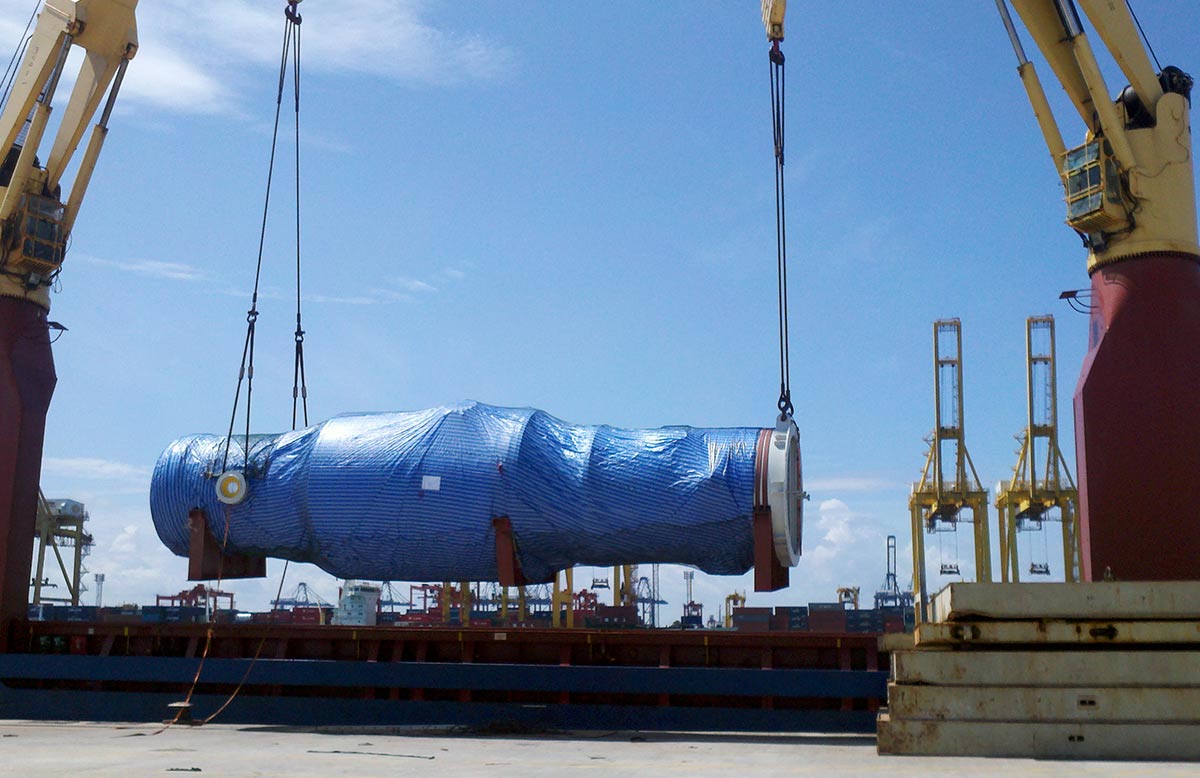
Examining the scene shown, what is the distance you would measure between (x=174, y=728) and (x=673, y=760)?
770 cm

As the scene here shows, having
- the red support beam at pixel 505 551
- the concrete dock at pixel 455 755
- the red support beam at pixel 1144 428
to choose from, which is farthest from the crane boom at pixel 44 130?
the red support beam at pixel 1144 428

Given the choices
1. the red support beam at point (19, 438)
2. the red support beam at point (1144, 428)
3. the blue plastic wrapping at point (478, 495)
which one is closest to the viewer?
the red support beam at point (1144, 428)

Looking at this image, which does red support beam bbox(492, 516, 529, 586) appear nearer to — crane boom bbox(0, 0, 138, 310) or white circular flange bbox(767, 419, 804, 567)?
white circular flange bbox(767, 419, 804, 567)

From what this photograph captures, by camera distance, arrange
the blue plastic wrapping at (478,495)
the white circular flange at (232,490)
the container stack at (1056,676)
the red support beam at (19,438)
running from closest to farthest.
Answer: the container stack at (1056,676) < the blue plastic wrapping at (478,495) < the white circular flange at (232,490) < the red support beam at (19,438)

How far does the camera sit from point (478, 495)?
16.4m

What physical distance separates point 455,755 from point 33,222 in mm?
12047

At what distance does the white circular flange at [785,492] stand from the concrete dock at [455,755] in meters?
2.60

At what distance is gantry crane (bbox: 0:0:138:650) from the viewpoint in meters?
17.8

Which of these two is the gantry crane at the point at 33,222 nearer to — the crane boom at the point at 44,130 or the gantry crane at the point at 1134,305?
the crane boom at the point at 44,130

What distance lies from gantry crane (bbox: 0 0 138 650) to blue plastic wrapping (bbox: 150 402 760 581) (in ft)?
8.12

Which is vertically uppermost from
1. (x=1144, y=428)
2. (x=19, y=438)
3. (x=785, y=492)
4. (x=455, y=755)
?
(x=19, y=438)

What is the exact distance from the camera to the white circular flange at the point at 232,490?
17281mm

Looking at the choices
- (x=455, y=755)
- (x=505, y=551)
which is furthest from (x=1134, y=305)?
(x=455, y=755)

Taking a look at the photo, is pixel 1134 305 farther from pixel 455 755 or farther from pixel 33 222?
pixel 33 222
